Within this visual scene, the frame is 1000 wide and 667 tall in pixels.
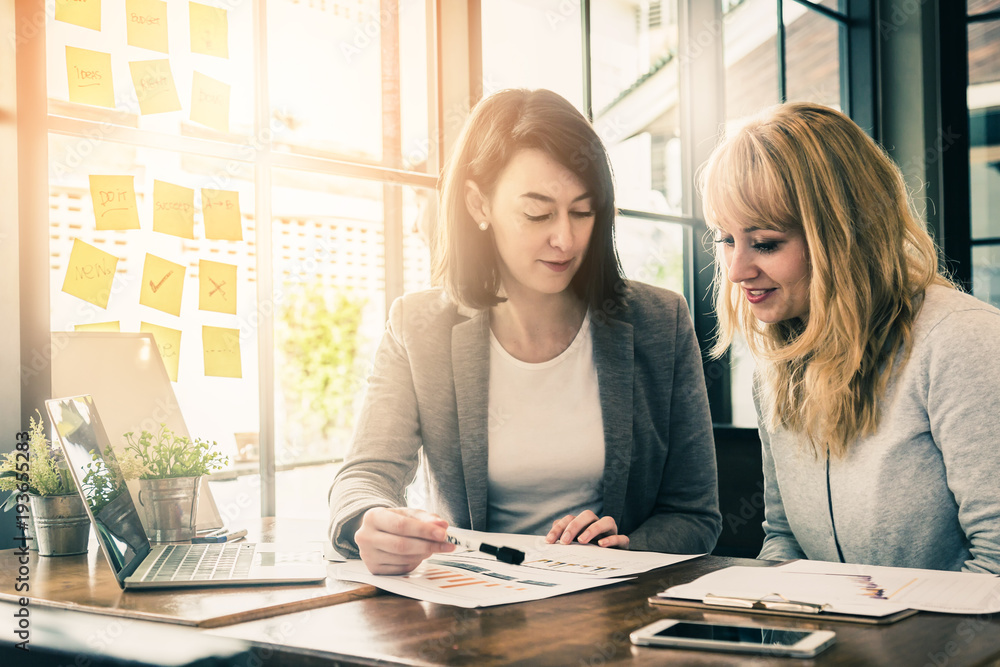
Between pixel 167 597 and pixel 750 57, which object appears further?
pixel 750 57

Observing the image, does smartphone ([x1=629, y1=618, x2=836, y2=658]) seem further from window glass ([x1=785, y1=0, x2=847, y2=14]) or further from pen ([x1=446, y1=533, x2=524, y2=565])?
window glass ([x1=785, y1=0, x2=847, y2=14])

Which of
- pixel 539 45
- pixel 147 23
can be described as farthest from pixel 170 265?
pixel 539 45

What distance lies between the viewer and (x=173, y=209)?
1.80 meters

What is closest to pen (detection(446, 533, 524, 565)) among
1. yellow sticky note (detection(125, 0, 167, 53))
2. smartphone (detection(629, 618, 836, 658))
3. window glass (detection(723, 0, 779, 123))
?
smartphone (detection(629, 618, 836, 658))

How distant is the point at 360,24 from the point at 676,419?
5.20 ft

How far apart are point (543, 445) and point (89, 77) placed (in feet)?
3.80

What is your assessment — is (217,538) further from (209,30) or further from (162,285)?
(209,30)

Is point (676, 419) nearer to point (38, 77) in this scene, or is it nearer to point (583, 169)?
point (583, 169)

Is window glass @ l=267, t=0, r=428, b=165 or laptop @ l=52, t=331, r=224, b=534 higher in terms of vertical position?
window glass @ l=267, t=0, r=428, b=165

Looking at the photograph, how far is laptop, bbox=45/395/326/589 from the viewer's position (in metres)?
1.02

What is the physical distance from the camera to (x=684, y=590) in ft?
3.03

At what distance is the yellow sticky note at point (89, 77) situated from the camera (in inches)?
64.5

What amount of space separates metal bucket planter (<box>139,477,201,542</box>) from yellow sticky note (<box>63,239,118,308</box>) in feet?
1.58

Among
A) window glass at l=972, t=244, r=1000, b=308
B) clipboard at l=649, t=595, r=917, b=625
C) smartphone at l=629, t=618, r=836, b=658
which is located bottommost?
clipboard at l=649, t=595, r=917, b=625
